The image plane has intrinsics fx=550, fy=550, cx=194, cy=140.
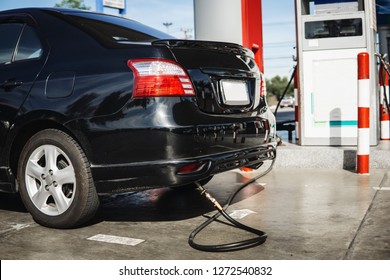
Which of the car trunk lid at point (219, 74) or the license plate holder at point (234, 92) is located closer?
the car trunk lid at point (219, 74)

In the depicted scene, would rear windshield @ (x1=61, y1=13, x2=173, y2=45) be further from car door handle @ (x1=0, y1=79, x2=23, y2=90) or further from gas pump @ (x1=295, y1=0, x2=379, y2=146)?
gas pump @ (x1=295, y1=0, x2=379, y2=146)

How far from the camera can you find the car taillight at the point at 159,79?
3.50m

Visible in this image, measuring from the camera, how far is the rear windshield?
3928 mm

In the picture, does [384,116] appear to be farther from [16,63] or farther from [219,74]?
[16,63]

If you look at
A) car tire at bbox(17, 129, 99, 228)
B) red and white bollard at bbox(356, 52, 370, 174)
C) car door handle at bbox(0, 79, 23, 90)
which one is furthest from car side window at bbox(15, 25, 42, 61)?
red and white bollard at bbox(356, 52, 370, 174)

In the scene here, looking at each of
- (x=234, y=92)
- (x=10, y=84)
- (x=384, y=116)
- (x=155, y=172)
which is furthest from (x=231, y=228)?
(x=384, y=116)

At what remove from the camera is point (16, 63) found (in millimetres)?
4180

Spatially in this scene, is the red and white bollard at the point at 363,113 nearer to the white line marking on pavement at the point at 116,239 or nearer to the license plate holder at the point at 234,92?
the license plate holder at the point at 234,92

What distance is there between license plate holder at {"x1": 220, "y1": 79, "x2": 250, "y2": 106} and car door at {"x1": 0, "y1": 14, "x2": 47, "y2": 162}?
1330 mm

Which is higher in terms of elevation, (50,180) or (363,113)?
(363,113)

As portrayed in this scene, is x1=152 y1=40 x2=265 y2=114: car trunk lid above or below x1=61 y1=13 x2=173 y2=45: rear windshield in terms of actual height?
below

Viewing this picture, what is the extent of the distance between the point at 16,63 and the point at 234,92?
1672 mm

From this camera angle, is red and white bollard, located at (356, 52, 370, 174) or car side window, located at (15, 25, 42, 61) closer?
car side window, located at (15, 25, 42, 61)

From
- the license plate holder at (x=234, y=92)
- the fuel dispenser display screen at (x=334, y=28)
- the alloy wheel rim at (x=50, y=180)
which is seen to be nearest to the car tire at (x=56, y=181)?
the alloy wheel rim at (x=50, y=180)
